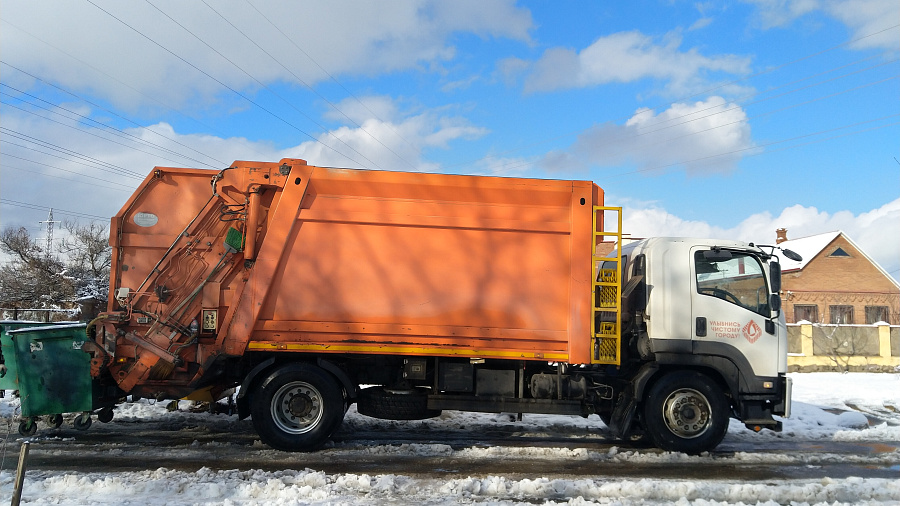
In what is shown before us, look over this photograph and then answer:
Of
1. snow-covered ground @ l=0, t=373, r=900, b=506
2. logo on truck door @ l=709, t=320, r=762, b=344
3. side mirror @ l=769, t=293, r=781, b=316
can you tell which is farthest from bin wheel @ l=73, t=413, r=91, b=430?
side mirror @ l=769, t=293, r=781, b=316

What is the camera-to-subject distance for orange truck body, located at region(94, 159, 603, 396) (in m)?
7.21

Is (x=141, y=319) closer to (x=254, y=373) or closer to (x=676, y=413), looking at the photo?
(x=254, y=373)

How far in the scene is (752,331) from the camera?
743 cm

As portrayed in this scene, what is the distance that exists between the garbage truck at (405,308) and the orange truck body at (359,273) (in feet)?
0.06

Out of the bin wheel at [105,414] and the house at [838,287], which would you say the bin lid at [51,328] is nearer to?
the bin wheel at [105,414]

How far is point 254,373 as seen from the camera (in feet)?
23.7

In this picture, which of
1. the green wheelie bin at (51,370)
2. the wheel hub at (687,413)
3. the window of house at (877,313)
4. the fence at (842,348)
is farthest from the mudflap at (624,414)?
the window of house at (877,313)

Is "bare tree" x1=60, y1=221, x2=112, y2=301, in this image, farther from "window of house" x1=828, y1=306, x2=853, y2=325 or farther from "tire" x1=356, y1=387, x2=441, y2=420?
"window of house" x1=828, y1=306, x2=853, y2=325

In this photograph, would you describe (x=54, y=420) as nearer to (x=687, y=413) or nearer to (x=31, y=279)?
(x=687, y=413)

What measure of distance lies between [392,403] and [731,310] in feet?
14.3

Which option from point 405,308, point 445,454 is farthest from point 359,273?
point 445,454

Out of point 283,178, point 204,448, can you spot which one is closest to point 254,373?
point 204,448

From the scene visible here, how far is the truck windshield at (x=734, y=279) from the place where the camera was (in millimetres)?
7531

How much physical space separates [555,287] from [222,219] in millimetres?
4166
